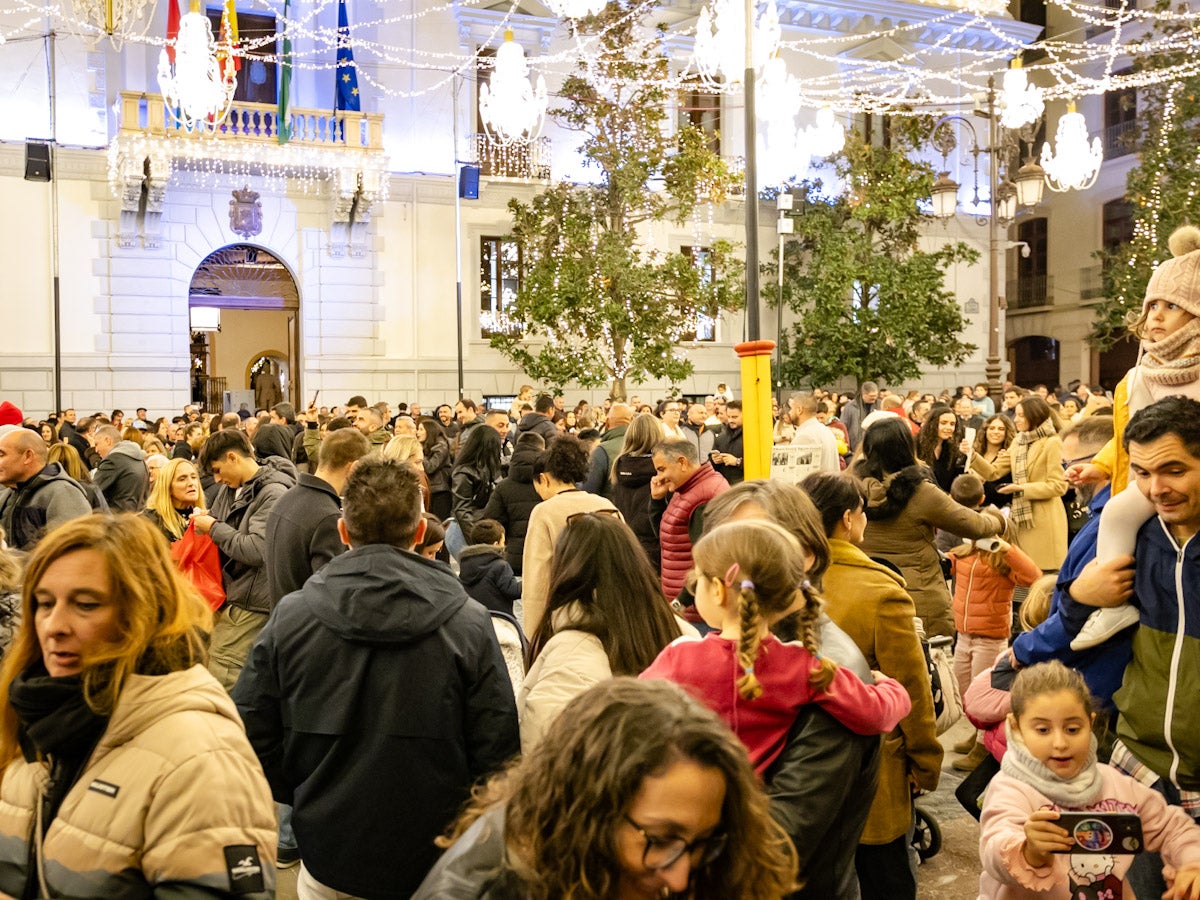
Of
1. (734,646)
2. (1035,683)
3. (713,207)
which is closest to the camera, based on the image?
(734,646)

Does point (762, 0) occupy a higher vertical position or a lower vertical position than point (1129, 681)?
higher

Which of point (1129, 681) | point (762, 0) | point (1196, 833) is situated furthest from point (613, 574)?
point (762, 0)

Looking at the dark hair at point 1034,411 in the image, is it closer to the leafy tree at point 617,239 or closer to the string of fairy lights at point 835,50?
the string of fairy lights at point 835,50

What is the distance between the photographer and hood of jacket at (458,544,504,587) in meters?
6.10

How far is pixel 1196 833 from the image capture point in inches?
107

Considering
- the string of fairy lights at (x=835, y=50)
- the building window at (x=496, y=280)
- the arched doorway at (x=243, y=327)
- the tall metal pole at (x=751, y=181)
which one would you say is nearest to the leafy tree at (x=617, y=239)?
the string of fairy lights at (x=835, y=50)

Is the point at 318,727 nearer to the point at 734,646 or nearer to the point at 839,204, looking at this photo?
the point at 734,646

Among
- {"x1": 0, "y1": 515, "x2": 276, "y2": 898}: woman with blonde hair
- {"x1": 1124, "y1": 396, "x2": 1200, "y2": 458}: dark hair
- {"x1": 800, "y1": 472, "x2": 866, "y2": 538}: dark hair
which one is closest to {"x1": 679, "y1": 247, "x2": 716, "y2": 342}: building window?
{"x1": 800, "y1": 472, "x2": 866, "y2": 538}: dark hair

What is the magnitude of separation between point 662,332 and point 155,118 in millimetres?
9796

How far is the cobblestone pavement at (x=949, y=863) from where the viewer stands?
15.6 ft

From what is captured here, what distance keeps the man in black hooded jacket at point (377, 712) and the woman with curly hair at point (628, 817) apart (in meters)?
1.42

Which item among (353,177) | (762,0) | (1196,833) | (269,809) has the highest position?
(762,0)

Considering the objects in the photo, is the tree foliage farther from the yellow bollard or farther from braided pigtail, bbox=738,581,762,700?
braided pigtail, bbox=738,581,762,700

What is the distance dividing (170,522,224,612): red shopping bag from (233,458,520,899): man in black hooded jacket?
2.31 metres
